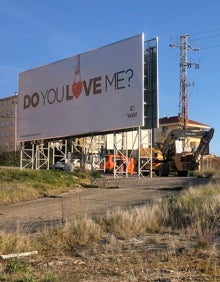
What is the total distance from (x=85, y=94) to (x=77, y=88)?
3.54 ft

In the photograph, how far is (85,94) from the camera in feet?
117

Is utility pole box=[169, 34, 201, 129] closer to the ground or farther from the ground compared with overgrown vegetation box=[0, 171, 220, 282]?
farther from the ground

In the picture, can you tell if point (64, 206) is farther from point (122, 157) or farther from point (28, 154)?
point (28, 154)

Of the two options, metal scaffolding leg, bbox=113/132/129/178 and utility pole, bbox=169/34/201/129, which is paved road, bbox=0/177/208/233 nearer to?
metal scaffolding leg, bbox=113/132/129/178

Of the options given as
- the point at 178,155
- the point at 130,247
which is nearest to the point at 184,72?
the point at 178,155

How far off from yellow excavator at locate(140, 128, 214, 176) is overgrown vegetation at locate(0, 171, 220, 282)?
28.8 metres

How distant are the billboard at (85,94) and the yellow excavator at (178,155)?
23.8 ft

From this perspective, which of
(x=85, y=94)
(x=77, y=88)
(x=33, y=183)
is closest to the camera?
(x=33, y=183)

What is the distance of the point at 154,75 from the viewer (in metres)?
31.8

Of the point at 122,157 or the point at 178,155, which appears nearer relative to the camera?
the point at 122,157

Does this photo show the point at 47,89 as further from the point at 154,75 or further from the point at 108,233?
the point at 108,233

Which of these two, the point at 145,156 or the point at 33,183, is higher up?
the point at 145,156

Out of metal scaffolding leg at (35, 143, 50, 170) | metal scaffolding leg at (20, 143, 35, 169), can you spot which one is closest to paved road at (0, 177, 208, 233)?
metal scaffolding leg at (35, 143, 50, 170)

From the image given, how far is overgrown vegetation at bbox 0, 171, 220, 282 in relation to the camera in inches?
282
